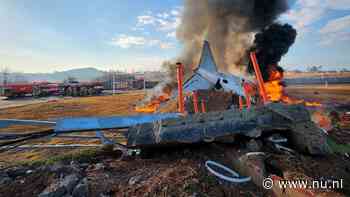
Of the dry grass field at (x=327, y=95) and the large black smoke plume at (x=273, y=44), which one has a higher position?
the large black smoke plume at (x=273, y=44)

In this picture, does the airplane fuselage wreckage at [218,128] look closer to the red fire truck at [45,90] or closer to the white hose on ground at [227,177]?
the white hose on ground at [227,177]

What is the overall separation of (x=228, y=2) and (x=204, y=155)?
14.4 meters

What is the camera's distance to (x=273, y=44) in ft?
43.2

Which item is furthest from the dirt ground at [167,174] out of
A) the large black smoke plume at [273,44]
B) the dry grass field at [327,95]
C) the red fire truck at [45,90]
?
the red fire truck at [45,90]

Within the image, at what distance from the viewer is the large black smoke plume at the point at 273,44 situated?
43.2 ft

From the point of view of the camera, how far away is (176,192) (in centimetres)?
238

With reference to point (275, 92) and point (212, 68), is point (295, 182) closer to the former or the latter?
point (275, 92)

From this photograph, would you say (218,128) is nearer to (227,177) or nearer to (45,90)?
(227,177)

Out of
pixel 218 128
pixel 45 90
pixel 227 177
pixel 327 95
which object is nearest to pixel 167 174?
pixel 227 177

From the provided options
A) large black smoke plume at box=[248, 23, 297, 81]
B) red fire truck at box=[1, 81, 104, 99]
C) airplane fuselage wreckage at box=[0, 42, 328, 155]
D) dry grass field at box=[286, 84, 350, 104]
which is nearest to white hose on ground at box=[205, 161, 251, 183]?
airplane fuselage wreckage at box=[0, 42, 328, 155]

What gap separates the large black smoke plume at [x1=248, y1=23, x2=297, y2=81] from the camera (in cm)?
1316

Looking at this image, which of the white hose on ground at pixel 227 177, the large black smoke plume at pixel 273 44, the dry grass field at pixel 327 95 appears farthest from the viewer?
the dry grass field at pixel 327 95

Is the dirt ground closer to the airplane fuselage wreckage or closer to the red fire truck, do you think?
the airplane fuselage wreckage

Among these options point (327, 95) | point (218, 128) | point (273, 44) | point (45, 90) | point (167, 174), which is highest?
point (273, 44)
